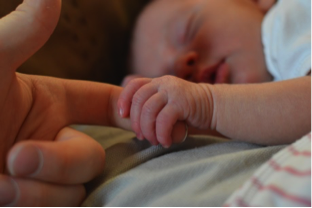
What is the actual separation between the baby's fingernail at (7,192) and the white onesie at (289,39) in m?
0.59

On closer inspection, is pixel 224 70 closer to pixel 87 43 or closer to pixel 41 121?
pixel 87 43

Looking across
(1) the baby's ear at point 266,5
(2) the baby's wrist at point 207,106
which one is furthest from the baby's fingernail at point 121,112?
(1) the baby's ear at point 266,5

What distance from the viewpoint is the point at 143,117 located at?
574 mm

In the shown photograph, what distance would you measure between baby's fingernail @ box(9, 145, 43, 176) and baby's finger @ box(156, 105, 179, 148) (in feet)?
0.64

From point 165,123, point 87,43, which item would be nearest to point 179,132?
point 165,123

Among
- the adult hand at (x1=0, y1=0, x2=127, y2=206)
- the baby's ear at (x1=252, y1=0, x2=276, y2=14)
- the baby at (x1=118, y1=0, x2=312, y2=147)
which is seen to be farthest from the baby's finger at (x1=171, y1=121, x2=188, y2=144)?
the baby's ear at (x1=252, y1=0, x2=276, y2=14)

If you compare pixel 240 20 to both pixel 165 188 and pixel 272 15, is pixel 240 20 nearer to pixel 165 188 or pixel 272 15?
pixel 272 15

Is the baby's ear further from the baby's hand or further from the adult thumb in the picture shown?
the adult thumb

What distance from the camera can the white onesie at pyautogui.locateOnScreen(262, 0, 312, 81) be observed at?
773 millimetres

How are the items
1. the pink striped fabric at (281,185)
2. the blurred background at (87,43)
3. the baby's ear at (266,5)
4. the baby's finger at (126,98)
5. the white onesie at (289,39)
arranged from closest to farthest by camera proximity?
1. the pink striped fabric at (281,185)
2. the baby's finger at (126,98)
3. the white onesie at (289,39)
4. the blurred background at (87,43)
5. the baby's ear at (266,5)

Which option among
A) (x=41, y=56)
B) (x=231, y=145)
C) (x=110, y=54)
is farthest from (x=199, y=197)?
(x=110, y=54)

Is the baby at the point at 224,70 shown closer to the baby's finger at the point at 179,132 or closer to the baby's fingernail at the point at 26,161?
the baby's finger at the point at 179,132

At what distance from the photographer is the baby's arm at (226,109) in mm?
571

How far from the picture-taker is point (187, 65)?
3.08 feet
